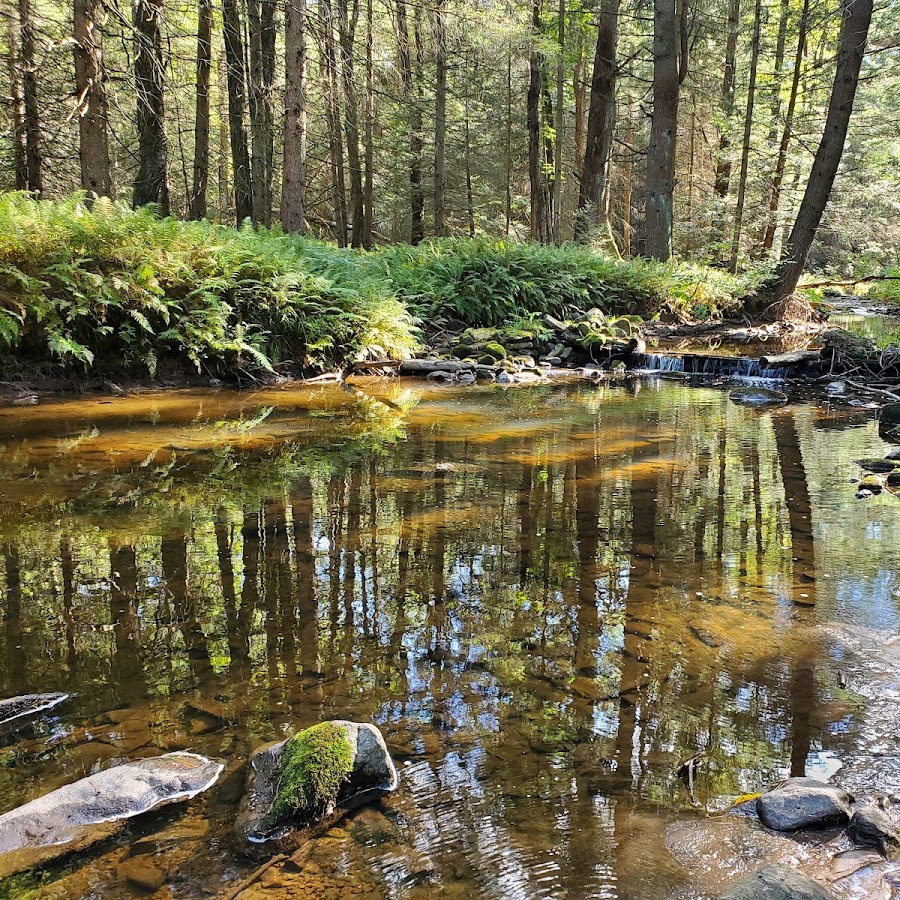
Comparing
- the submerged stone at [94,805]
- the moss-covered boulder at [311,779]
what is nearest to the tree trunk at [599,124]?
the moss-covered boulder at [311,779]

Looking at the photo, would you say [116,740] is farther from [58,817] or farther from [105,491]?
[105,491]

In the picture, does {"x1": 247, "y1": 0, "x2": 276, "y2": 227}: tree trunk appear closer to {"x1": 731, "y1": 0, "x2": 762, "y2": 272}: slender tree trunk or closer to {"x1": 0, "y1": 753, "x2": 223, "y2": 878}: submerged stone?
{"x1": 731, "y1": 0, "x2": 762, "y2": 272}: slender tree trunk

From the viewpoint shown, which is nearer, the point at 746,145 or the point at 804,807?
the point at 804,807

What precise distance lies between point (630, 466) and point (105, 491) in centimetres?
443

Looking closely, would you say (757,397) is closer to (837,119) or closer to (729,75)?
(837,119)

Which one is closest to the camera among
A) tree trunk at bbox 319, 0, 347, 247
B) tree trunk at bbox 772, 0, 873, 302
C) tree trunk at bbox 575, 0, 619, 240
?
tree trunk at bbox 319, 0, 347, 247

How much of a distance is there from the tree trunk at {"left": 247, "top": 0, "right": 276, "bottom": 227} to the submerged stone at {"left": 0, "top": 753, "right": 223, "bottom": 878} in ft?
53.2

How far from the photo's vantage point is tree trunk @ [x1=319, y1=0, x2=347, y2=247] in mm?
11539

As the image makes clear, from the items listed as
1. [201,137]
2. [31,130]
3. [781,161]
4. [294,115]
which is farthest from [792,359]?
[31,130]

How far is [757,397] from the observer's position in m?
10.2

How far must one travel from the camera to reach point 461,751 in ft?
8.50

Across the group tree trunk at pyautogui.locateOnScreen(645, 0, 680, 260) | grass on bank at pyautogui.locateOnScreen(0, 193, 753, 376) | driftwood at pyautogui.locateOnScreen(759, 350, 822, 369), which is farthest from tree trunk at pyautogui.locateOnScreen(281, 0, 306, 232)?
driftwood at pyautogui.locateOnScreen(759, 350, 822, 369)

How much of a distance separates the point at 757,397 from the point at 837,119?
240 inches

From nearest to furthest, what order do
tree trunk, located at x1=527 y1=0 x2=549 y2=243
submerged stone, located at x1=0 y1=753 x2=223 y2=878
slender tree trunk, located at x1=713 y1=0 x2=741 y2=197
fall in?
submerged stone, located at x1=0 y1=753 x2=223 y2=878, tree trunk, located at x1=527 y1=0 x2=549 y2=243, slender tree trunk, located at x1=713 y1=0 x2=741 y2=197
